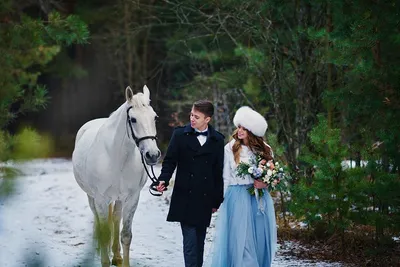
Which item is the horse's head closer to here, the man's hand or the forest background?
the man's hand

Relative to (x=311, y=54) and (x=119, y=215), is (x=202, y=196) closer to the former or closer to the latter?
(x=119, y=215)

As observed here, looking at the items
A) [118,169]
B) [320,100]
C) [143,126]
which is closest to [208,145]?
[143,126]

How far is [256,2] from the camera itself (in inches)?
415

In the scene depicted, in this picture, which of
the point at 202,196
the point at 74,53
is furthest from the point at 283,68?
the point at 74,53

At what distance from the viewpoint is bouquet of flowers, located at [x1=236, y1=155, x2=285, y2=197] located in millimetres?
6137

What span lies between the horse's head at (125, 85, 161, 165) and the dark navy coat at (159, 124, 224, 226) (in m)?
0.23

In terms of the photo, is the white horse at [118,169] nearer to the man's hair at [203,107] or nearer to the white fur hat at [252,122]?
the man's hair at [203,107]

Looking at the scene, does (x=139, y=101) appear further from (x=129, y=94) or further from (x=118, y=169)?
(x=118, y=169)

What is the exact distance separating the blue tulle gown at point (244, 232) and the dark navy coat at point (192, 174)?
179 millimetres

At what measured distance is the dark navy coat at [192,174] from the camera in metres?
6.26

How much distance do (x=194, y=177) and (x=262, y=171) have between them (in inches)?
22.1

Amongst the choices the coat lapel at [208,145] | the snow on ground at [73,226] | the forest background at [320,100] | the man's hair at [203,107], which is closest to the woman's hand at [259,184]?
the coat lapel at [208,145]

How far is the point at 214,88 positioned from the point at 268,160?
819 centimetres

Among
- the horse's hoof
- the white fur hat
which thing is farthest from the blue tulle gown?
the horse's hoof
